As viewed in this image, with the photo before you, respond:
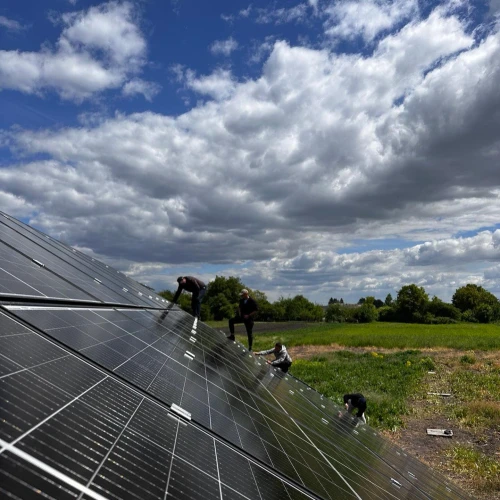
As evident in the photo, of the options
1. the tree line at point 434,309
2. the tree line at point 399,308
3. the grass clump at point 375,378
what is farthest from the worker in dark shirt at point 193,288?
the tree line at point 434,309

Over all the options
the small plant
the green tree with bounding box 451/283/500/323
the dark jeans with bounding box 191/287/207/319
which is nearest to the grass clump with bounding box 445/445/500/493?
the dark jeans with bounding box 191/287/207/319

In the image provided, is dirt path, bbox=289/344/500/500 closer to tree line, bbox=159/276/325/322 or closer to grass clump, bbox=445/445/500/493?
grass clump, bbox=445/445/500/493

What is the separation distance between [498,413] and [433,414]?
245cm

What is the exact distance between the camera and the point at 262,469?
12.5 ft

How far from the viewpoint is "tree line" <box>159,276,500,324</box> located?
4616 inches

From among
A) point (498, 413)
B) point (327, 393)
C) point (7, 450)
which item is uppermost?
point (7, 450)

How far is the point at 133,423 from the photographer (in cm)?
313

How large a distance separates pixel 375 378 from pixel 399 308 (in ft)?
364

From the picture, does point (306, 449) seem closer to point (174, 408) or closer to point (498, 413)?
point (174, 408)

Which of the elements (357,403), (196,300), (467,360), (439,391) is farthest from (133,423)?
(467,360)

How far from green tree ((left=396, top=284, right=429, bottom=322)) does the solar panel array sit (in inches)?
4925

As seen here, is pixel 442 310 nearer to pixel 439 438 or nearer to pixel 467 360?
pixel 467 360

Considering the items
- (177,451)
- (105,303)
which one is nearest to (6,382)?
(177,451)

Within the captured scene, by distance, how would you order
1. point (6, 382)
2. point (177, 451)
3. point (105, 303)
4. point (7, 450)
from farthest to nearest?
point (105, 303)
point (177, 451)
point (6, 382)
point (7, 450)
